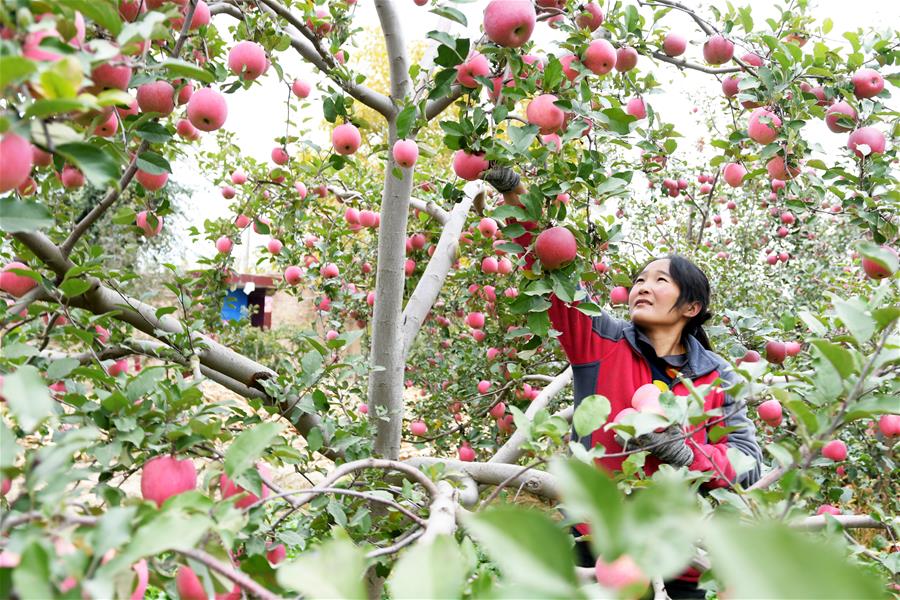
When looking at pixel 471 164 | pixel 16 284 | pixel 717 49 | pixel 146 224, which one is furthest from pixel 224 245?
pixel 717 49

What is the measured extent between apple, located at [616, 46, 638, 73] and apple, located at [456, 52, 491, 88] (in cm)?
51

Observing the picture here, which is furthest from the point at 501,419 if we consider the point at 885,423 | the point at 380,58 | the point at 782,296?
the point at 380,58

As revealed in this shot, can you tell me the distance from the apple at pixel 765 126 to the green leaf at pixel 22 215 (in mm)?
1585

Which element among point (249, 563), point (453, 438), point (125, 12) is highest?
point (125, 12)

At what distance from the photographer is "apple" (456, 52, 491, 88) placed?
1.50 metres

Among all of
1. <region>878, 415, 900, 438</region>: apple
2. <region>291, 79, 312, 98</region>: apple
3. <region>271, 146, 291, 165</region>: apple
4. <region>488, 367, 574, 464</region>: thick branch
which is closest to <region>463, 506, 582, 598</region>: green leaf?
<region>488, 367, 574, 464</region>: thick branch

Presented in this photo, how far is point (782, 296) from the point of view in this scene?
4.38 metres

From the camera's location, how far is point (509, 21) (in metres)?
1.36

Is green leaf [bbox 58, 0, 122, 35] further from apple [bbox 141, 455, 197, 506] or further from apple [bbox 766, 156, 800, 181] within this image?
apple [bbox 766, 156, 800, 181]

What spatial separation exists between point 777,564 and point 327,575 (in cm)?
27

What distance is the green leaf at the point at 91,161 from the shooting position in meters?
0.67

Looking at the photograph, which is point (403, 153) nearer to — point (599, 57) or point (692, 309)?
point (599, 57)

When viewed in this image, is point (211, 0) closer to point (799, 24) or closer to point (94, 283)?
point (94, 283)

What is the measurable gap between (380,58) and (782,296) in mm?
11250
